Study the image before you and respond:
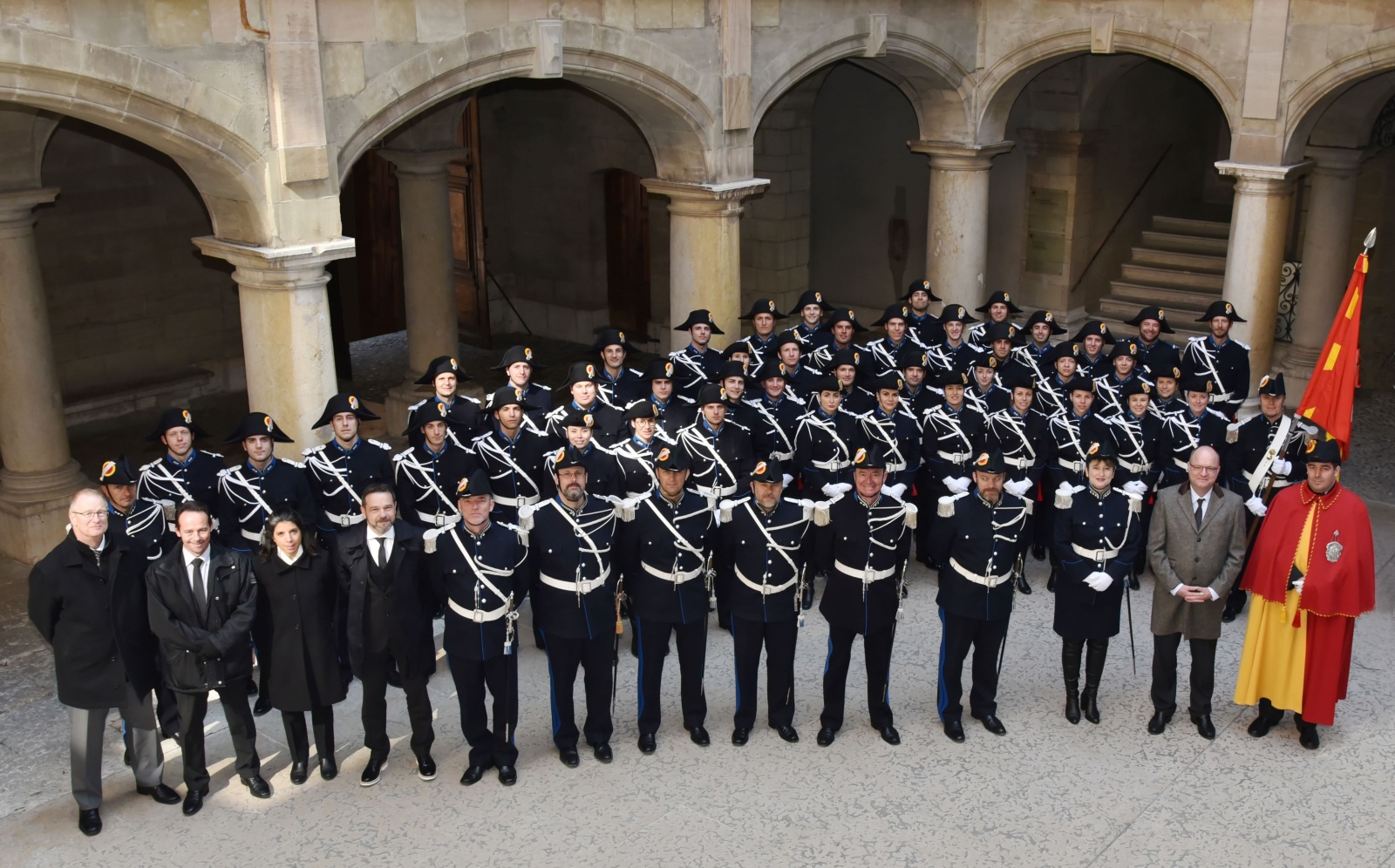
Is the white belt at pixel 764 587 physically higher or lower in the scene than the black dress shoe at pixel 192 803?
higher

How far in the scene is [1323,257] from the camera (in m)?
13.0

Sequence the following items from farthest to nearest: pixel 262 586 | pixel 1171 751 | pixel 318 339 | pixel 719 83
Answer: pixel 719 83, pixel 318 339, pixel 1171 751, pixel 262 586

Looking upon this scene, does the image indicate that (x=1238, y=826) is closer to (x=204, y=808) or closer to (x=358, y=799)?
(x=358, y=799)

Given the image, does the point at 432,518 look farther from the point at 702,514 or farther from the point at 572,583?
the point at 702,514

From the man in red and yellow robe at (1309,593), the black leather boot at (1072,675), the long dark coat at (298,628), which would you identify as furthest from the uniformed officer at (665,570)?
the man in red and yellow robe at (1309,593)

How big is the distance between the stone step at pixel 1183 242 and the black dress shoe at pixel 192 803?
12173 mm

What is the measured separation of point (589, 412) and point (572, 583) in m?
2.29

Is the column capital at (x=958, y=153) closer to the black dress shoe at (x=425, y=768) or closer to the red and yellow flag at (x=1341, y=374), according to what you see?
the red and yellow flag at (x=1341, y=374)

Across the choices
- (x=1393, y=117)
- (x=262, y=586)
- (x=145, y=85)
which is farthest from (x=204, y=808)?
(x=1393, y=117)

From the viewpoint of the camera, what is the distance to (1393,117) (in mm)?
12812

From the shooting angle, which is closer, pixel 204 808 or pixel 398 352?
pixel 204 808

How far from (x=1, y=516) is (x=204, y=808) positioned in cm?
426

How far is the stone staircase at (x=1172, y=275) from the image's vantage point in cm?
1480

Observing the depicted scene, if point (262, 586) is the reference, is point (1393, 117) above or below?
above
